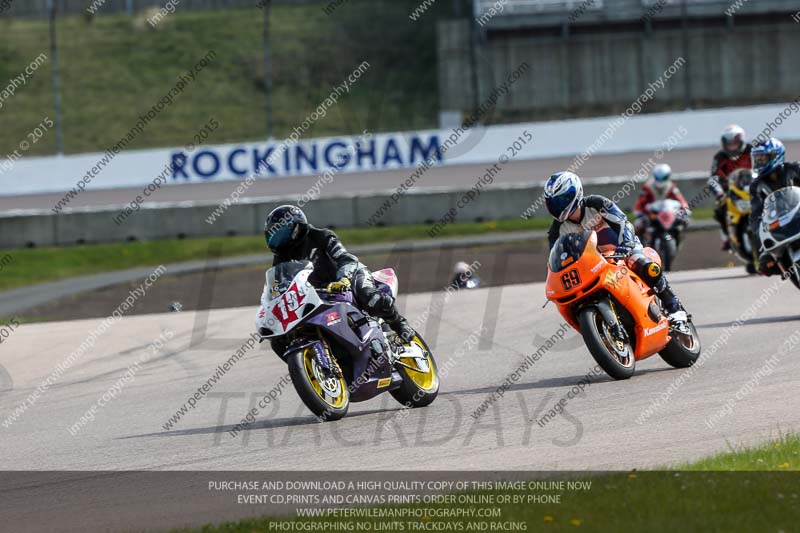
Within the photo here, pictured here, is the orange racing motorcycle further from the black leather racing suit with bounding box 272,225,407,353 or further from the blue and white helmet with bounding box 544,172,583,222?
the black leather racing suit with bounding box 272,225,407,353

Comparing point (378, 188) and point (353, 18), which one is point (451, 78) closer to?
point (353, 18)

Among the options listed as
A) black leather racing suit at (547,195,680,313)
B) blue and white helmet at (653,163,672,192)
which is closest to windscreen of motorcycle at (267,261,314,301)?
black leather racing suit at (547,195,680,313)

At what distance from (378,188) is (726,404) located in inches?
867

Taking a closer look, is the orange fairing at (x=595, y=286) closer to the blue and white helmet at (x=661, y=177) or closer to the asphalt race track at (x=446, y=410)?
the asphalt race track at (x=446, y=410)

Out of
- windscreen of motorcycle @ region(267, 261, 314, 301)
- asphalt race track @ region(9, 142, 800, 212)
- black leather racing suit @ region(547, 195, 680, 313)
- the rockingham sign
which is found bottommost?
asphalt race track @ region(9, 142, 800, 212)

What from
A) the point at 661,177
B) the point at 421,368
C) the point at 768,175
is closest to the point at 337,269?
the point at 421,368

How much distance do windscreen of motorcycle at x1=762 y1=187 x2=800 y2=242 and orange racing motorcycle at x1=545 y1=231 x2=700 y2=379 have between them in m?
2.58

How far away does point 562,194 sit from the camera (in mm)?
9875

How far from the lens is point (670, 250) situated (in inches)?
731

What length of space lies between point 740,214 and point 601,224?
769 cm

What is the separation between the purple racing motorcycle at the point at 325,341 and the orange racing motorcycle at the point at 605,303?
4.39 feet

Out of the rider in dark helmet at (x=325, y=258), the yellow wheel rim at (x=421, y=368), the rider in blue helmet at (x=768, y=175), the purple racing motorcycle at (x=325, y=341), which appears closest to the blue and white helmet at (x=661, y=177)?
the rider in blue helmet at (x=768, y=175)

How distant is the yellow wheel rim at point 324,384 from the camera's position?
28.7 feet

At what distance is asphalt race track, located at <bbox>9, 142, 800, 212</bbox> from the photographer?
30.6 m
